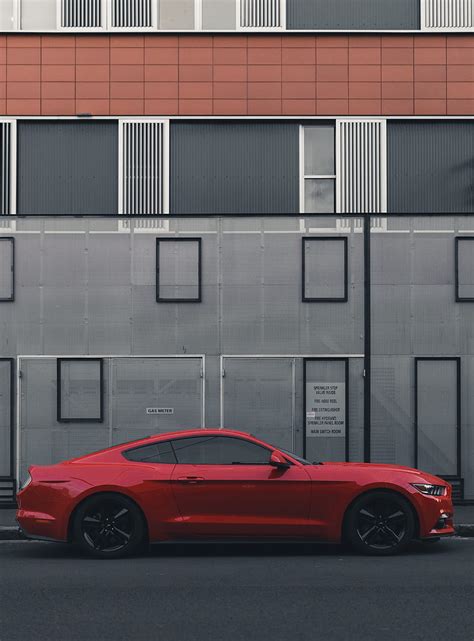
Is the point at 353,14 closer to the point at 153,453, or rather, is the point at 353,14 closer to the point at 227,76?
the point at 227,76

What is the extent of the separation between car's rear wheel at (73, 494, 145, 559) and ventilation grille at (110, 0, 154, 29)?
33.3 feet

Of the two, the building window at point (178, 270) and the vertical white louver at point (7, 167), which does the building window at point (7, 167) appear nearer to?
the vertical white louver at point (7, 167)

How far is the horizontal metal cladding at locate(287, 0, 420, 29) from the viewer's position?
19625 mm

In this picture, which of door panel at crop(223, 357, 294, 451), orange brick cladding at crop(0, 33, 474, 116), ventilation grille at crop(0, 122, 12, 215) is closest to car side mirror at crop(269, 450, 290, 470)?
door panel at crop(223, 357, 294, 451)

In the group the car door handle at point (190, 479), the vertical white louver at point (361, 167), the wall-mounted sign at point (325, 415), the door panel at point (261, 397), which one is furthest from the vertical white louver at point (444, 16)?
the car door handle at point (190, 479)

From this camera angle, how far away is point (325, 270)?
59.7ft

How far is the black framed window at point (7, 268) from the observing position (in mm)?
18172

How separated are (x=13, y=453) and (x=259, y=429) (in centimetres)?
380

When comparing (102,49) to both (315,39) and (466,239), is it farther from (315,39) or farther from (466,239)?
(466,239)

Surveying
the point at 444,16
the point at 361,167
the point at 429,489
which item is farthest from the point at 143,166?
the point at 429,489

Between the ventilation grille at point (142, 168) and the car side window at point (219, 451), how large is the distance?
791 centimetres

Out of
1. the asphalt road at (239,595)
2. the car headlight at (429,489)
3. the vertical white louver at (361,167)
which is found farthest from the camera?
the vertical white louver at (361,167)

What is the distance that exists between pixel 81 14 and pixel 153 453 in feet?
32.5

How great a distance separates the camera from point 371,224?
1828cm
